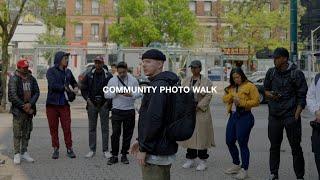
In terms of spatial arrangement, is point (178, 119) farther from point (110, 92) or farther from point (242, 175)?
point (110, 92)

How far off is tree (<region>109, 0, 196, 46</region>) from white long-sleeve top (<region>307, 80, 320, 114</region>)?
131 ft

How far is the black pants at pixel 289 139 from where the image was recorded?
744 centimetres

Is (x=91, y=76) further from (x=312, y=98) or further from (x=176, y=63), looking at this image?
(x=176, y=63)

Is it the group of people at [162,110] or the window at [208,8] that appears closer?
the group of people at [162,110]

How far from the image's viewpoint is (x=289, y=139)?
24.6 ft

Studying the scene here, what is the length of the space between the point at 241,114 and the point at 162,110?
11.6 ft

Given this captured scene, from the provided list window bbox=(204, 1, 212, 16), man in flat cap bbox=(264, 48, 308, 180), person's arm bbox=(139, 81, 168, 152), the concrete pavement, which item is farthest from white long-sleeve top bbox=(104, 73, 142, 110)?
window bbox=(204, 1, 212, 16)

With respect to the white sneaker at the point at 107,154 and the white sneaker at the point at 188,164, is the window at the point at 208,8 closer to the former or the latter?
the white sneaker at the point at 107,154

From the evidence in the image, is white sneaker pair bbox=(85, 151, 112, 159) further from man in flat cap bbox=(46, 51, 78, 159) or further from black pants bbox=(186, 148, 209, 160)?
black pants bbox=(186, 148, 209, 160)

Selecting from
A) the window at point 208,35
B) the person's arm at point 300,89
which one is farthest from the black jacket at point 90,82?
the window at point 208,35

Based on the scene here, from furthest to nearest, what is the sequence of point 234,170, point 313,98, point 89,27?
point 89,27
point 234,170
point 313,98

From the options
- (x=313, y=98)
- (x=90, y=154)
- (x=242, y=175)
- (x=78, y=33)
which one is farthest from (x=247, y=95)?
(x=78, y=33)

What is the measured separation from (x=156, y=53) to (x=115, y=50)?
2542 cm

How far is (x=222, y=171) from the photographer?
28.0ft
